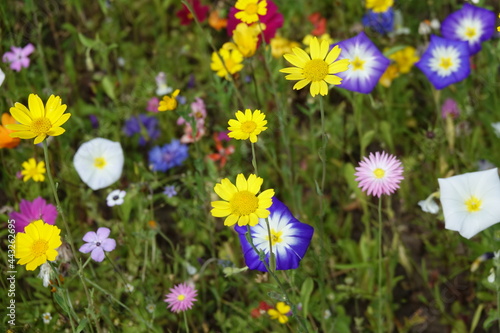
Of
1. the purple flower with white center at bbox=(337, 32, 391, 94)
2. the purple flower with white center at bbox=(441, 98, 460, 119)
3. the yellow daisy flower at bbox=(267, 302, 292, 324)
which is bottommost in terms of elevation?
the yellow daisy flower at bbox=(267, 302, 292, 324)

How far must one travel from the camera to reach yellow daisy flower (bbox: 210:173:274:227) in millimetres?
945

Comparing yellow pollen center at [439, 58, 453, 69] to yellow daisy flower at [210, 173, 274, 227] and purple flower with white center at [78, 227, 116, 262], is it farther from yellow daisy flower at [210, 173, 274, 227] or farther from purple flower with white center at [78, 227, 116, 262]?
purple flower with white center at [78, 227, 116, 262]

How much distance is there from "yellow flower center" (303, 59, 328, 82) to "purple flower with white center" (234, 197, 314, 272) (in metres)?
0.29

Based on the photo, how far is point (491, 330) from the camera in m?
1.62

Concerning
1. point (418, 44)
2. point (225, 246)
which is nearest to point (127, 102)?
point (225, 246)

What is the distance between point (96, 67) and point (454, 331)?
1.79m

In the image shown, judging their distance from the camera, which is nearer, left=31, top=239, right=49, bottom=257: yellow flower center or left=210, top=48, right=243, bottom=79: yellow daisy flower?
left=31, top=239, right=49, bottom=257: yellow flower center

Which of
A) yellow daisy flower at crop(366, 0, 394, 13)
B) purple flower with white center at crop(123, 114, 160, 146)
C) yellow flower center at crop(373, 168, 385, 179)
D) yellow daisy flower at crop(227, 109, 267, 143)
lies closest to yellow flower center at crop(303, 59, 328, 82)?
yellow daisy flower at crop(227, 109, 267, 143)

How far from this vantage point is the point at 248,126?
104cm

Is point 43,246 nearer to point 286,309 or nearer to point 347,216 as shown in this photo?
point 286,309

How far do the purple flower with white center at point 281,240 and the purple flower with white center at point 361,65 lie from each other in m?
0.49

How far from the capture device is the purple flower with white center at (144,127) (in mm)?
2152

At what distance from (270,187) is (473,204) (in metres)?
0.72

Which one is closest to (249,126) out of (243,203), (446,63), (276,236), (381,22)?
(243,203)
